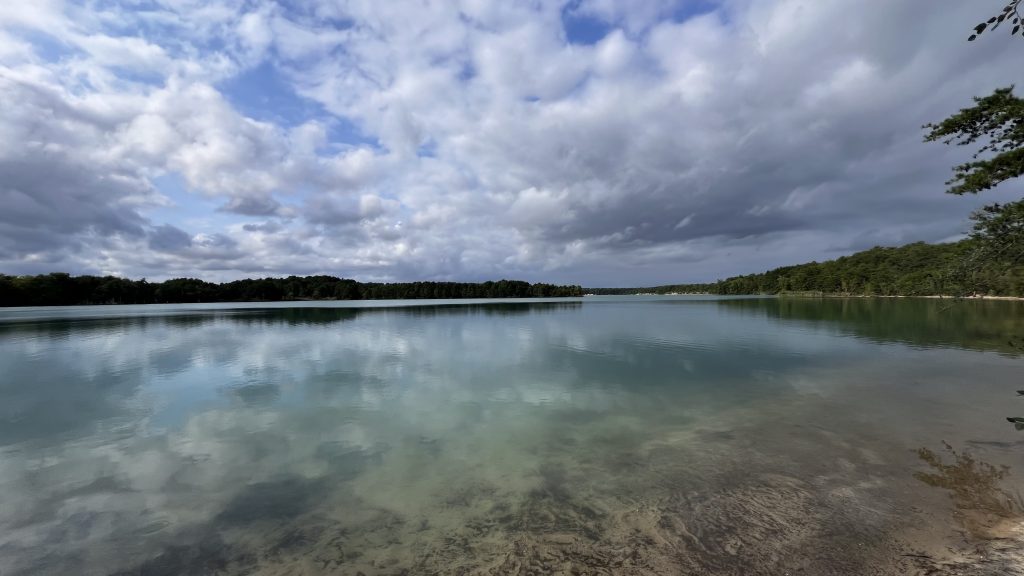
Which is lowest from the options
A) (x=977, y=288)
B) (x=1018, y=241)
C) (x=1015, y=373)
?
(x=1015, y=373)

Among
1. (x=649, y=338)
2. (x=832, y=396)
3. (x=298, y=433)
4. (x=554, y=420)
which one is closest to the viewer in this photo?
(x=298, y=433)

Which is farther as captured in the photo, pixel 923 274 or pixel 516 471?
pixel 923 274

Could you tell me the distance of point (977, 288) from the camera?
30.1ft

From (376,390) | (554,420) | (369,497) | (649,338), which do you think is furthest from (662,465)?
(649,338)

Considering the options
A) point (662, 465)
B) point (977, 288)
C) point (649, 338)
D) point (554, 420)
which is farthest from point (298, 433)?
point (649, 338)

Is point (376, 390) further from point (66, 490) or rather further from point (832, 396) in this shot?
point (832, 396)

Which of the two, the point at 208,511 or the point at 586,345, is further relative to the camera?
the point at 586,345

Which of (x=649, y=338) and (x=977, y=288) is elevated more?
(x=977, y=288)

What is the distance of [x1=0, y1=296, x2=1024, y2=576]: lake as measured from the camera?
21.5 ft

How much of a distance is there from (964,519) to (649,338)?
31297 millimetres

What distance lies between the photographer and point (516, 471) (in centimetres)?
999

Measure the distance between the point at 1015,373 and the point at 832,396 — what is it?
12.0 m

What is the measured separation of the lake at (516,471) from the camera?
A: 6.54 m

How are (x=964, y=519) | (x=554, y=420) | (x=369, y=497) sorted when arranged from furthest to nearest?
(x=554, y=420) < (x=369, y=497) < (x=964, y=519)
